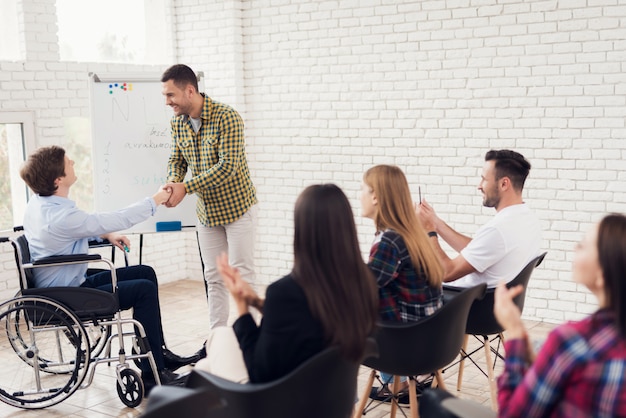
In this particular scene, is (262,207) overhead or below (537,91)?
below

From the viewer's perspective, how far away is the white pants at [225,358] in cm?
220

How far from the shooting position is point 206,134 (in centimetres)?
416

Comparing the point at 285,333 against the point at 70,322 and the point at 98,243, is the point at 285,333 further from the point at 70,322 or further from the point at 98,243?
the point at 98,243

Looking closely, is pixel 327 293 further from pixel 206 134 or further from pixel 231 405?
pixel 206 134

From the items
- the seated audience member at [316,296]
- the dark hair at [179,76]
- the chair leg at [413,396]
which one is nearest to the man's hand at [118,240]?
the dark hair at [179,76]

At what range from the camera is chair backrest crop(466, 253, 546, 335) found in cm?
318

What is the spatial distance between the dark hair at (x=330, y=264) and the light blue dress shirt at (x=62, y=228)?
1732mm

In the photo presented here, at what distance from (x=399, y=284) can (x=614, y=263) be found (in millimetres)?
1249

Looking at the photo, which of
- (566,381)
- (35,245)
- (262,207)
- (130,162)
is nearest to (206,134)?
(130,162)

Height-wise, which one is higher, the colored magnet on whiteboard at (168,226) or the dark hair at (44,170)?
the dark hair at (44,170)

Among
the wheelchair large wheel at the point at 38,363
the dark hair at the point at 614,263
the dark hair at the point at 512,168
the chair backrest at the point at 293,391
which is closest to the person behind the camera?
the dark hair at the point at 614,263

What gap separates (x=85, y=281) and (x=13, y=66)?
228 cm

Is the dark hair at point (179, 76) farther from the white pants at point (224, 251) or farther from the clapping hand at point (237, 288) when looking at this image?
the clapping hand at point (237, 288)

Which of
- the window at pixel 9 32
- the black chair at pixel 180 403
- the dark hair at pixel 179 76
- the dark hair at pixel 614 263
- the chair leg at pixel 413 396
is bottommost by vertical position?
the chair leg at pixel 413 396
